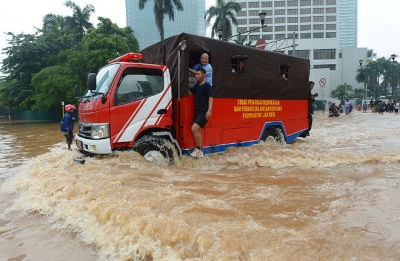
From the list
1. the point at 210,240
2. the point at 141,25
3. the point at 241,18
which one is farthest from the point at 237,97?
the point at 141,25

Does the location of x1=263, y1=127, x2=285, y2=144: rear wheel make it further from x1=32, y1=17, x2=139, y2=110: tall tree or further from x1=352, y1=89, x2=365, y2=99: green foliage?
x1=352, y1=89, x2=365, y2=99: green foliage

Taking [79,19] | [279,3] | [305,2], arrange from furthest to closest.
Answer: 1. [279,3]
2. [305,2]
3. [79,19]

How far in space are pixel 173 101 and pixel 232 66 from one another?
70.9 inches

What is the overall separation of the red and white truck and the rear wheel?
42 millimetres

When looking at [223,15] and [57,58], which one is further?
→ [223,15]

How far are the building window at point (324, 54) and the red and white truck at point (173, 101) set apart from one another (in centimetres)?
6938

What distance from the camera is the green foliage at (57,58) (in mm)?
26453

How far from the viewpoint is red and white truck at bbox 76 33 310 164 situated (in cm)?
537

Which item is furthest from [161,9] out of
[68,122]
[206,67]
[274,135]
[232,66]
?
[206,67]

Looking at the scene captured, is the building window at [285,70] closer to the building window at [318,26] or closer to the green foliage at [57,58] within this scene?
the green foliage at [57,58]

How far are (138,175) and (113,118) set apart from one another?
115cm

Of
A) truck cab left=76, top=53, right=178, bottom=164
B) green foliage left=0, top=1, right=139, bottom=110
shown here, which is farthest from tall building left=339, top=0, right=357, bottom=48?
truck cab left=76, top=53, right=178, bottom=164

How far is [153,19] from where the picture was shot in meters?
84.8

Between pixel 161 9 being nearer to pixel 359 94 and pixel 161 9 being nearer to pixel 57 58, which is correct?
pixel 57 58
